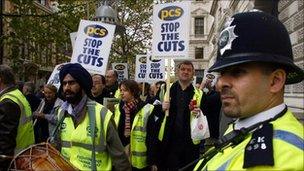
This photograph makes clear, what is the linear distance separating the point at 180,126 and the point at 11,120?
7.83 ft

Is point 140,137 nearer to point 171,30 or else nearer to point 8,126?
point 171,30

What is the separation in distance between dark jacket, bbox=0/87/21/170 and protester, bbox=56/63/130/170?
0.87 meters

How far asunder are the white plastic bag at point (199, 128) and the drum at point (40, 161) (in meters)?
2.89

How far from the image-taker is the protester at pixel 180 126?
6461mm

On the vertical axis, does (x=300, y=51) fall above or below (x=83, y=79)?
above

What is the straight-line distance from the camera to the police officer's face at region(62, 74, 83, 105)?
4.26 m

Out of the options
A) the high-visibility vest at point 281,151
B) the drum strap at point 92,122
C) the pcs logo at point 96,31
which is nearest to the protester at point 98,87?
the pcs logo at point 96,31

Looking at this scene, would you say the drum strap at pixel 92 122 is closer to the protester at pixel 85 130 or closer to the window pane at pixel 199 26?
the protester at pixel 85 130

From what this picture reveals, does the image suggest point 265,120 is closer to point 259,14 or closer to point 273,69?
point 273,69

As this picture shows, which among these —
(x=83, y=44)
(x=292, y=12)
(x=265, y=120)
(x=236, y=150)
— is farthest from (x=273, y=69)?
(x=292, y=12)

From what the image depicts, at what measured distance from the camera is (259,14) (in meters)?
2.00

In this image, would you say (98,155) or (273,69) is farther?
(98,155)

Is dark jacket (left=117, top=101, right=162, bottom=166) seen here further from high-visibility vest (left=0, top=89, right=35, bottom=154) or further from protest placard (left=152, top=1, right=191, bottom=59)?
high-visibility vest (left=0, top=89, right=35, bottom=154)

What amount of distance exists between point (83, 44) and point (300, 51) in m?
3.45
